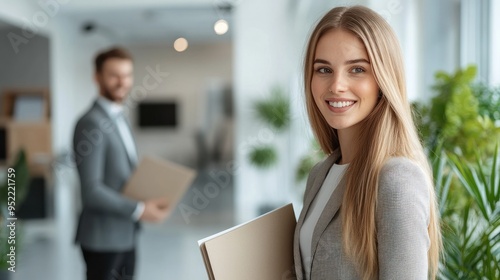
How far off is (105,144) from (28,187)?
11.3 ft

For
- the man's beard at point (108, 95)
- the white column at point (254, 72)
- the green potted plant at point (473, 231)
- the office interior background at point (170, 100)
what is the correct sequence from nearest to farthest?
the green potted plant at point (473, 231) → the man's beard at point (108, 95) → the office interior background at point (170, 100) → the white column at point (254, 72)

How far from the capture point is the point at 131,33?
641 cm

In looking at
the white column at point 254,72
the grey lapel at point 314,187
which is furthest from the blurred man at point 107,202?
the white column at point 254,72

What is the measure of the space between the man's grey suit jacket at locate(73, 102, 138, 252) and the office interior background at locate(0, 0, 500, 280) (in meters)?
2.43

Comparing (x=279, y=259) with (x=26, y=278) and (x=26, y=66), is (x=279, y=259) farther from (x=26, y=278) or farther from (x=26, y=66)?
(x=26, y=66)

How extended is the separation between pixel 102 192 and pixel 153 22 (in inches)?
155

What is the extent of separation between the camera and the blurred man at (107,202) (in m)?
2.88

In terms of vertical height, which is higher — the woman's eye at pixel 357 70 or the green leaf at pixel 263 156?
the woman's eye at pixel 357 70

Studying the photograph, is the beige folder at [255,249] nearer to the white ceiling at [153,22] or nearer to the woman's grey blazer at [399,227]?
the woman's grey blazer at [399,227]

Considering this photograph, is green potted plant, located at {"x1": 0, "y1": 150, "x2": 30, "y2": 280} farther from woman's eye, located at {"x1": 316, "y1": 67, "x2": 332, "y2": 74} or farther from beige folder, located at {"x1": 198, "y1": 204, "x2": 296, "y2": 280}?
woman's eye, located at {"x1": 316, "y1": 67, "x2": 332, "y2": 74}

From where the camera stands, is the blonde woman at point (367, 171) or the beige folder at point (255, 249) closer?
the blonde woman at point (367, 171)

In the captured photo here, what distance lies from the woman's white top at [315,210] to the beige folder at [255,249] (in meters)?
0.06

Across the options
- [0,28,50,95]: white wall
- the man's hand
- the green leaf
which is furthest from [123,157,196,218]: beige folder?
the green leaf

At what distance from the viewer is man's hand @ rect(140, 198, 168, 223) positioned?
2939 millimetres
